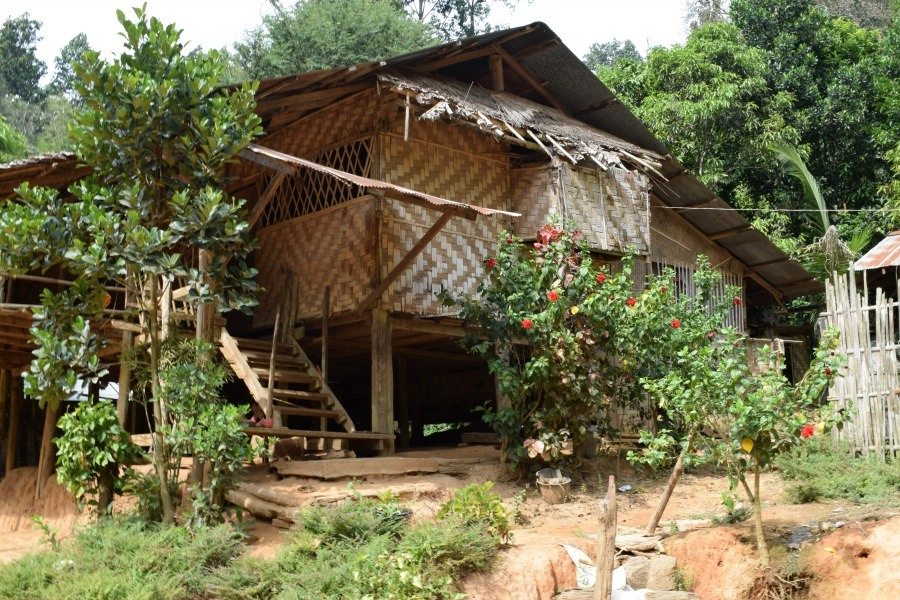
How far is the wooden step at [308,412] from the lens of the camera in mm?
9633

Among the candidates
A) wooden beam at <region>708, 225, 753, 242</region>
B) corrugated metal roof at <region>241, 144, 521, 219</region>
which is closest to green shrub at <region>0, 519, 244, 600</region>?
corrugated metal roof at <region>241, 144, 521, 219</region>

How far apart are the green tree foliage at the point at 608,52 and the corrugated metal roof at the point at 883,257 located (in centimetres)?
2069

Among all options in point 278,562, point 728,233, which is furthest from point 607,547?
point 728,233

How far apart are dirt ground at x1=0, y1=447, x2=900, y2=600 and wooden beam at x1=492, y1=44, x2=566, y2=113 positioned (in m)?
4.96

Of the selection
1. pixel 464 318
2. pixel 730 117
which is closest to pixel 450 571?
pixel 464 318

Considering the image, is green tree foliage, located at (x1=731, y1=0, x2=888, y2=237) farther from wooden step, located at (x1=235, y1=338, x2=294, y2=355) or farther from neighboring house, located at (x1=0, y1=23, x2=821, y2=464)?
wooden step, located at (x1=235, y1=338, x2=294, y2=355)

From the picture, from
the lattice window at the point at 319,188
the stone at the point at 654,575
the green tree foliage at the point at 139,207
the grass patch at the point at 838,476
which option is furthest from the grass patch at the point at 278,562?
the lattice window at the point at 319,188

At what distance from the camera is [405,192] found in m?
8.68

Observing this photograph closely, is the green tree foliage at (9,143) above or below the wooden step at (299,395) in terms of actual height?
above

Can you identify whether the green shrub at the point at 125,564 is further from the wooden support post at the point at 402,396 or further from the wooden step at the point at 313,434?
the wooden support post at the point at 402,396

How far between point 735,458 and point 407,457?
3.65m

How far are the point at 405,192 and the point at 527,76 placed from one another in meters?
4.26

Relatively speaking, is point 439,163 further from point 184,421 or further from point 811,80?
point 811,80

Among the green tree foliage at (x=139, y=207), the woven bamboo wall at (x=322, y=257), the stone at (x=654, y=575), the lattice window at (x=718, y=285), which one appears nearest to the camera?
the stone at (x=654, y=575)
